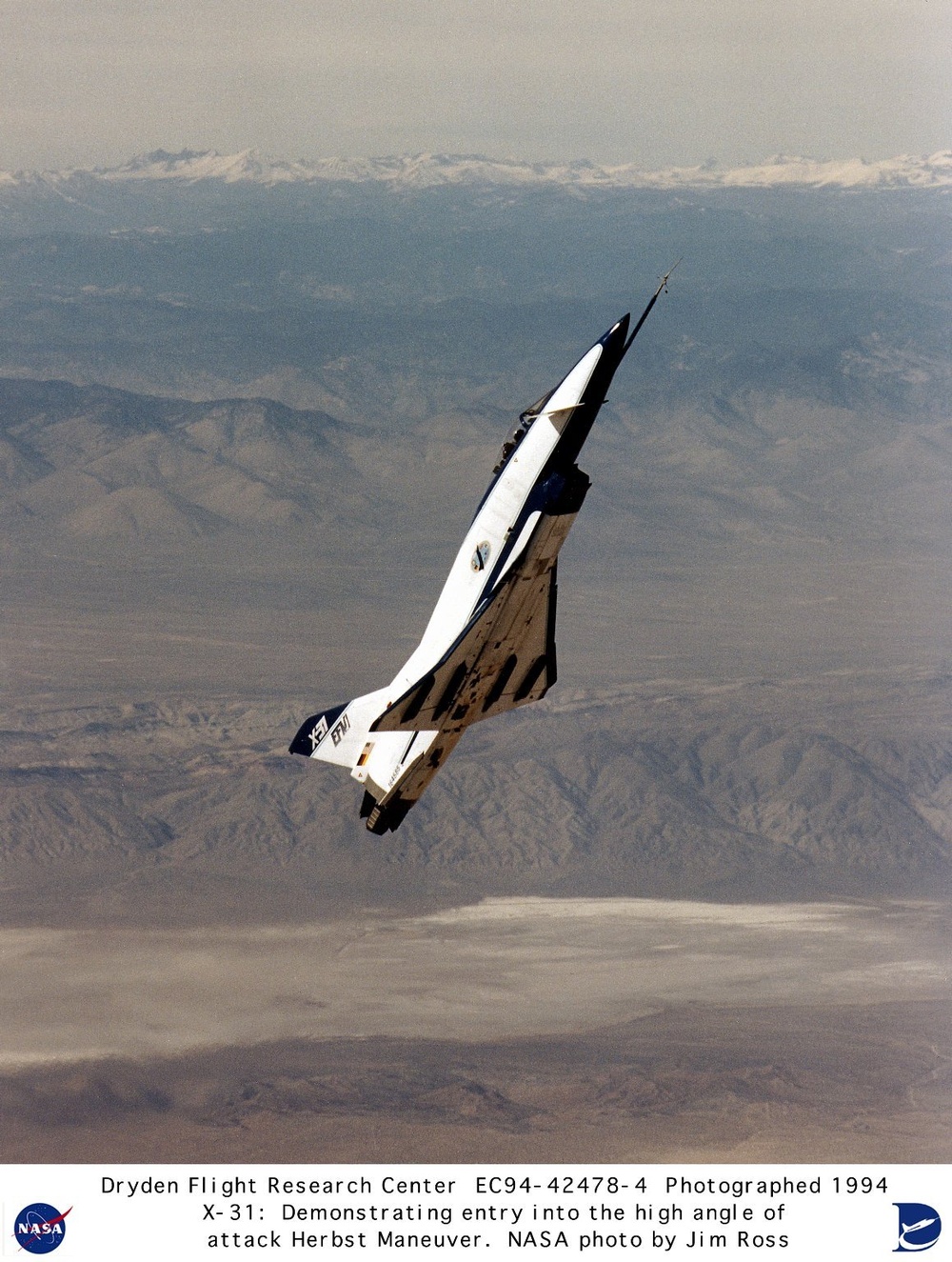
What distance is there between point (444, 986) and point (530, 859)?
1218 inches

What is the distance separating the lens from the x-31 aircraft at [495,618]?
160ft

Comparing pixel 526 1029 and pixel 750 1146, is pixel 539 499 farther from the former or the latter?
pixel 526 1029

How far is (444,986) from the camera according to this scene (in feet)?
549
